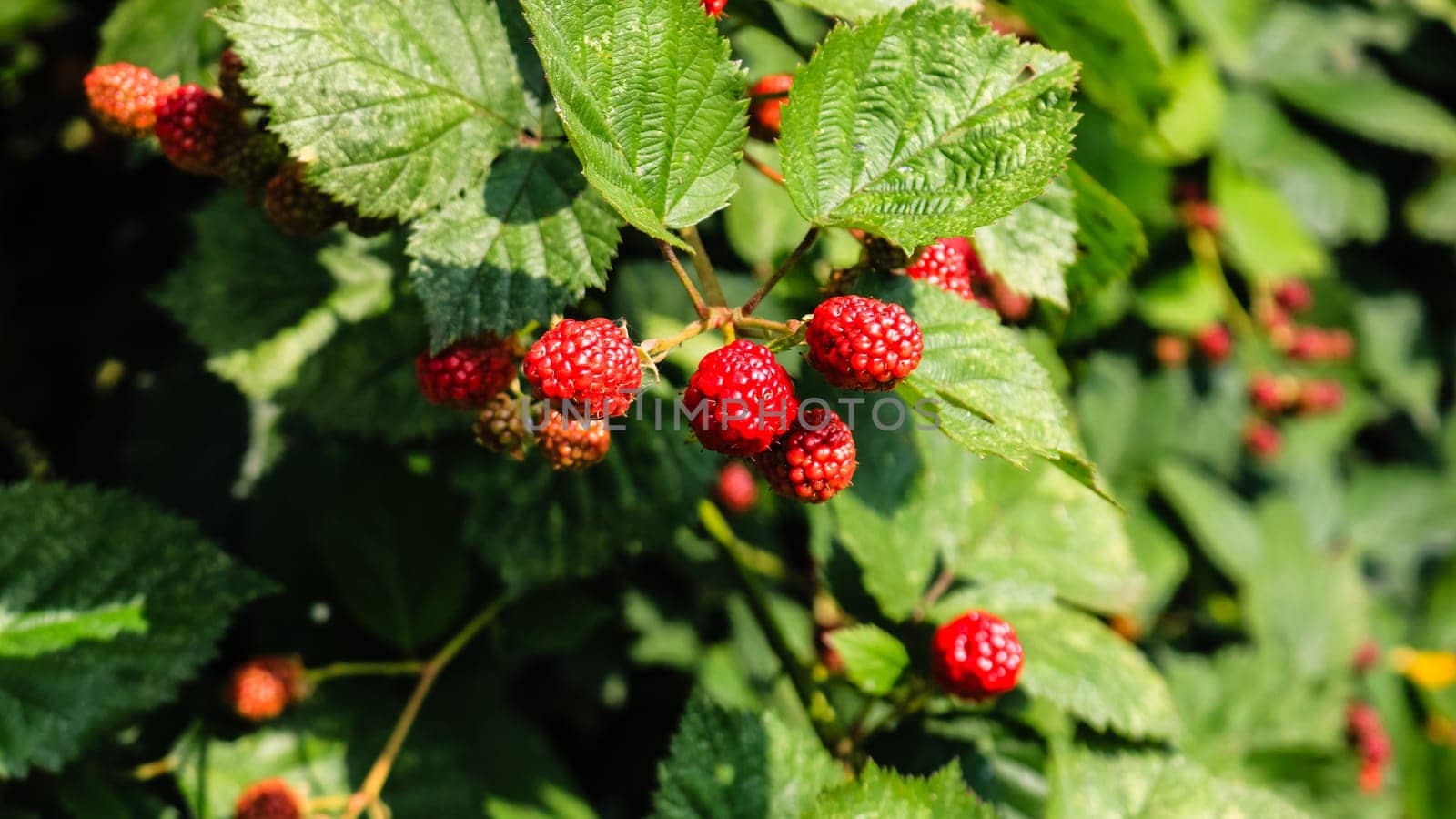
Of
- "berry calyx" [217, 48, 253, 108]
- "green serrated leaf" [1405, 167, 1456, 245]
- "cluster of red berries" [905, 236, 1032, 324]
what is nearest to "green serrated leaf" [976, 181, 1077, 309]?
"cluster of red berries" [905, 236, 1032, 324]

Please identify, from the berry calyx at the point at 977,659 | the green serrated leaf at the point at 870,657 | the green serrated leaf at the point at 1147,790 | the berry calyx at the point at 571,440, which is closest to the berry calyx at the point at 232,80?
the berry calyx at the point at 571,440

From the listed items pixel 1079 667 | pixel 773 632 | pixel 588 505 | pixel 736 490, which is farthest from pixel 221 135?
pixel 1079 667

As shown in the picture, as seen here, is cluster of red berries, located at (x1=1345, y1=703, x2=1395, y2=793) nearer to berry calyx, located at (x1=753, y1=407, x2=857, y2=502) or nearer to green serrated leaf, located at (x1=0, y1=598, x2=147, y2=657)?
berry calyx, located at (x1=753, y1=407, x2=857, y2=502)

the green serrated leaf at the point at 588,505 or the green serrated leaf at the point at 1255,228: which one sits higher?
the green serrated leaf at the point at 588,505

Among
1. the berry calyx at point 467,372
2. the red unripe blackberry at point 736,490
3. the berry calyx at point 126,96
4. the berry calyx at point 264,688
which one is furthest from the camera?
the red unripe blackberry at point 736,490

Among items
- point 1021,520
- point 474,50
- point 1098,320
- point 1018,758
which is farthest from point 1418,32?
point 474,50

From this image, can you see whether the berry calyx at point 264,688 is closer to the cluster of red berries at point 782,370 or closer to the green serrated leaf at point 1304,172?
the cluster of red berries at point 782,370

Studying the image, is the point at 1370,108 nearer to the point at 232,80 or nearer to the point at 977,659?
the point at 977,659
